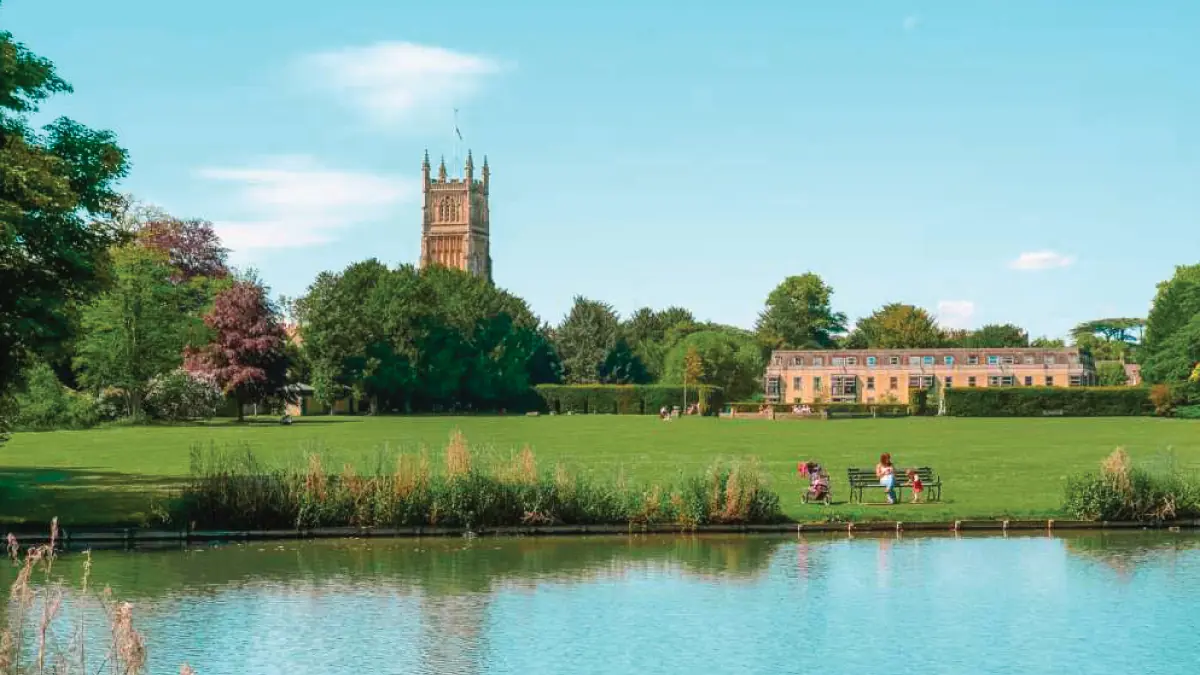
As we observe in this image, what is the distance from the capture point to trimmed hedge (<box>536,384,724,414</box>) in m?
Answer: 107

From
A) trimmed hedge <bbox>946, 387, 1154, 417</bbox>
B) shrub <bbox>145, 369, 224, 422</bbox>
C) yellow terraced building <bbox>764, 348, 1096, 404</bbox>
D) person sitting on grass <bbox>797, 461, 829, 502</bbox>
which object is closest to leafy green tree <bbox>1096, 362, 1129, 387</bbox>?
yellow terraced building <bbox>764, 348, 1096, 404</bbox>

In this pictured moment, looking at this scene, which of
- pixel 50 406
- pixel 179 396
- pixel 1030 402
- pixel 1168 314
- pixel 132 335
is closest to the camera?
pixel 50 406

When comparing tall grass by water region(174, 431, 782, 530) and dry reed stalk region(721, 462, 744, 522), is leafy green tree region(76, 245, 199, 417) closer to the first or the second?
tall grass by water region(174, 431, 782, 530)

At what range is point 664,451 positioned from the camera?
4828cm

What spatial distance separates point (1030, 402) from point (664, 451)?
51.7m

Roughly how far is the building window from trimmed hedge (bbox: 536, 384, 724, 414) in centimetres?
2430

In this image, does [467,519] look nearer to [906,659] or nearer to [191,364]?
[906,659]

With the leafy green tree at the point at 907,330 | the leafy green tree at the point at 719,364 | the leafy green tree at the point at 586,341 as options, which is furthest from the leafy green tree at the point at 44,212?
the leafy green tree at the point at 907,330

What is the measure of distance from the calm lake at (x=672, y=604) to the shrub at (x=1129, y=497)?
1.22 meters

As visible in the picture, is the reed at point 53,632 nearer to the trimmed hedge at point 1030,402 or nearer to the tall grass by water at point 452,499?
the tall grass by water at point 452,499

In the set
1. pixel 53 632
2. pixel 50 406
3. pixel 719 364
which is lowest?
pixel 53 632

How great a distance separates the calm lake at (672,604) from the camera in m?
16.3

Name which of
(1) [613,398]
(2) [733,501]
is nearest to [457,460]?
(2) [733,501]

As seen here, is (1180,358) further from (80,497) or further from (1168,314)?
(80,497)
